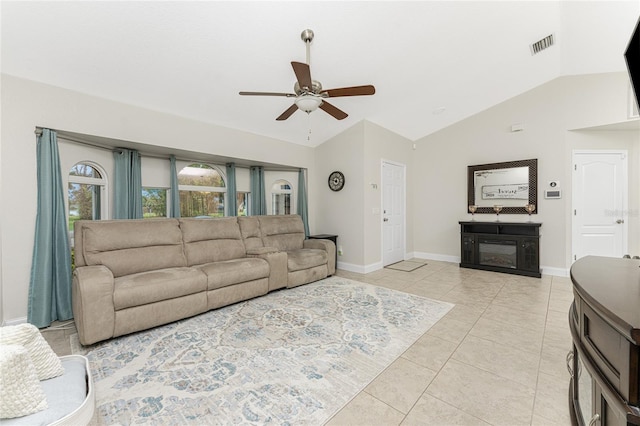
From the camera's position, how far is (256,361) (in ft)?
6.91

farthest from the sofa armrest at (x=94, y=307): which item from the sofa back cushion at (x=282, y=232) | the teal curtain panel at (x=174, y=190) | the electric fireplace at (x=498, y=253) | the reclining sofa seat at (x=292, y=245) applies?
the electric fireplace at (x=498, y=253)

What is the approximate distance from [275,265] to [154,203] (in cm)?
210

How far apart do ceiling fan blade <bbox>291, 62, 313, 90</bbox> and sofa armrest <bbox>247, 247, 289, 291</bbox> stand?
2277 mm

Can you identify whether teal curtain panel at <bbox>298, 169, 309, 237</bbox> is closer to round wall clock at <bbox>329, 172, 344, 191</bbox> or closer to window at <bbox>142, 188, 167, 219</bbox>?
round wall clock at <bbox>329, 172, 344, 191</bbox>

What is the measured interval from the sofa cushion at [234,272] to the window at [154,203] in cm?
137

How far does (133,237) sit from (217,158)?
1740mm

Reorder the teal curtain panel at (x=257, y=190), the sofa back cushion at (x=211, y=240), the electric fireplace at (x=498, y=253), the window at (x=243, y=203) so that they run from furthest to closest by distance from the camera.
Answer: the window at (x=243, y=203), the teal curtain panel at (x=257, y=190), the electric fireplace at (x=498, y=253), the sofa back cushion at (x=211, y=240)

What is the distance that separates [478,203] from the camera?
17.7 feet

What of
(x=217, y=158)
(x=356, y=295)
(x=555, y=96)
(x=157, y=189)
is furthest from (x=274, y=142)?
(x=555, y=96)

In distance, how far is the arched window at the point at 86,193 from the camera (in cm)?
327

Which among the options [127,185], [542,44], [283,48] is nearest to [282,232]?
[127,185]

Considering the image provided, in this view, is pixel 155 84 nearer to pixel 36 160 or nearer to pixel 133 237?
pixel 36 160

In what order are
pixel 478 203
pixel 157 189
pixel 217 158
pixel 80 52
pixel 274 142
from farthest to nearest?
pixel 478 203, pixel 274 142, pixel 217 158, pixel 157 189, pixel 80 52

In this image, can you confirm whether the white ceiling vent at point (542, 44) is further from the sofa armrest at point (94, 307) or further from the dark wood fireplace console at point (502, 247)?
the sofa armrest at point (94, 307)
